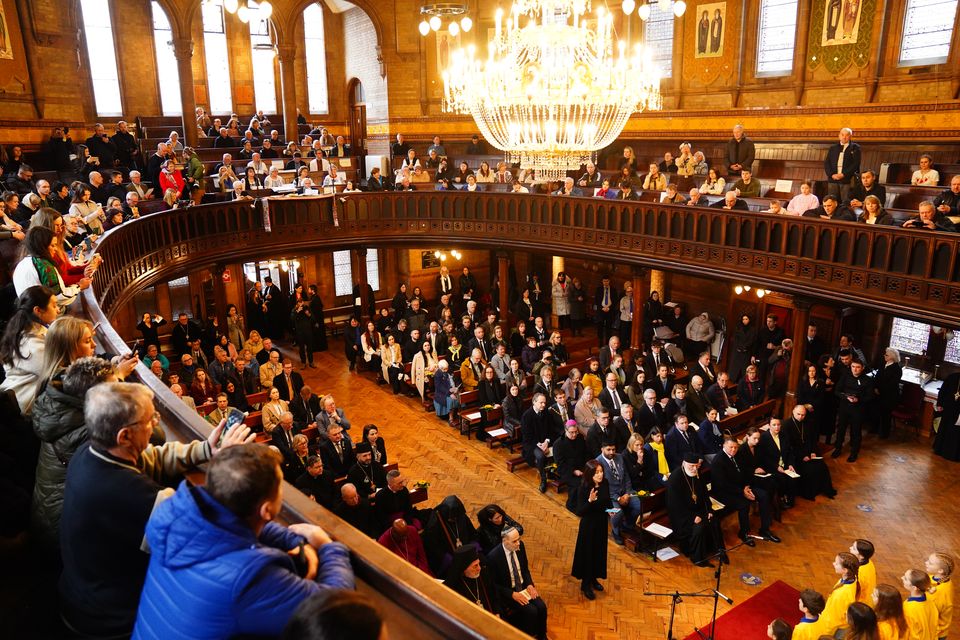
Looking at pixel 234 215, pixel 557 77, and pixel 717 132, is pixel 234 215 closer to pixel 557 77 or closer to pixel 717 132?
Result: pixel 557 77

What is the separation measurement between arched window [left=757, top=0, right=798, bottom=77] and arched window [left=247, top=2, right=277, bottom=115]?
1501 centimetres

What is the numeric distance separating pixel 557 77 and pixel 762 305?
920 centimetres

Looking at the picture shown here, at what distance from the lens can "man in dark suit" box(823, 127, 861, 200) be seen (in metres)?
10.6

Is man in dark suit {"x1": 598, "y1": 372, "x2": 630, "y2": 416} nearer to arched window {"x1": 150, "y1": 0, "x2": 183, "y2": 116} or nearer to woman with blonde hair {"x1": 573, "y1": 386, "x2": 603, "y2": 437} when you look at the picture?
woman with blonde hair {"x1": 573, "y1": 386, "x2": 603, "y2": 437}

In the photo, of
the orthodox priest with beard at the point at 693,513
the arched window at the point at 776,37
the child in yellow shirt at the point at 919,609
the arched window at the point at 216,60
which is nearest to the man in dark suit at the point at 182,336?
the orthodox priest with beard at the point at 693,513

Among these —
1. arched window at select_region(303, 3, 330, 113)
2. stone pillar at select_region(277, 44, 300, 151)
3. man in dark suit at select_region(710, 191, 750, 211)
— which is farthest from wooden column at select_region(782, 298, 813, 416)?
arched window at select_region(303, 3, 330, 113)

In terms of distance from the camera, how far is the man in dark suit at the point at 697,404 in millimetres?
10398

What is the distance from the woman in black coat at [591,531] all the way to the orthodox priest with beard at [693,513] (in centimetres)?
106

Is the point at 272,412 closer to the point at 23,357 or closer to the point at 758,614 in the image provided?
the point at 23,357

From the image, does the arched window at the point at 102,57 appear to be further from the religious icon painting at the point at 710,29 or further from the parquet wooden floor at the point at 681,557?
the religious icon painting at the point at 710,29

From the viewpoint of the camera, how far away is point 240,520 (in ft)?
5.83

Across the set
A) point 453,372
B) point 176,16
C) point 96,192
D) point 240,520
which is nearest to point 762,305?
point 453,372

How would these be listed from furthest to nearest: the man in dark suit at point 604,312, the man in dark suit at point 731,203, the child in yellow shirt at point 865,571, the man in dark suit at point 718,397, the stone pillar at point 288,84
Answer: the stone pillar at point 288,84 → the man in dark suit at point 604,312 → the man in dark suit at point 731,203 → the man in dark suit at point 718,397 → the child in yellow shirt at point 865,571

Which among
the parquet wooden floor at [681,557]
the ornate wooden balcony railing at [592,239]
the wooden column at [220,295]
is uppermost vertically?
the ornate wooden balcony railing at [592,239]
